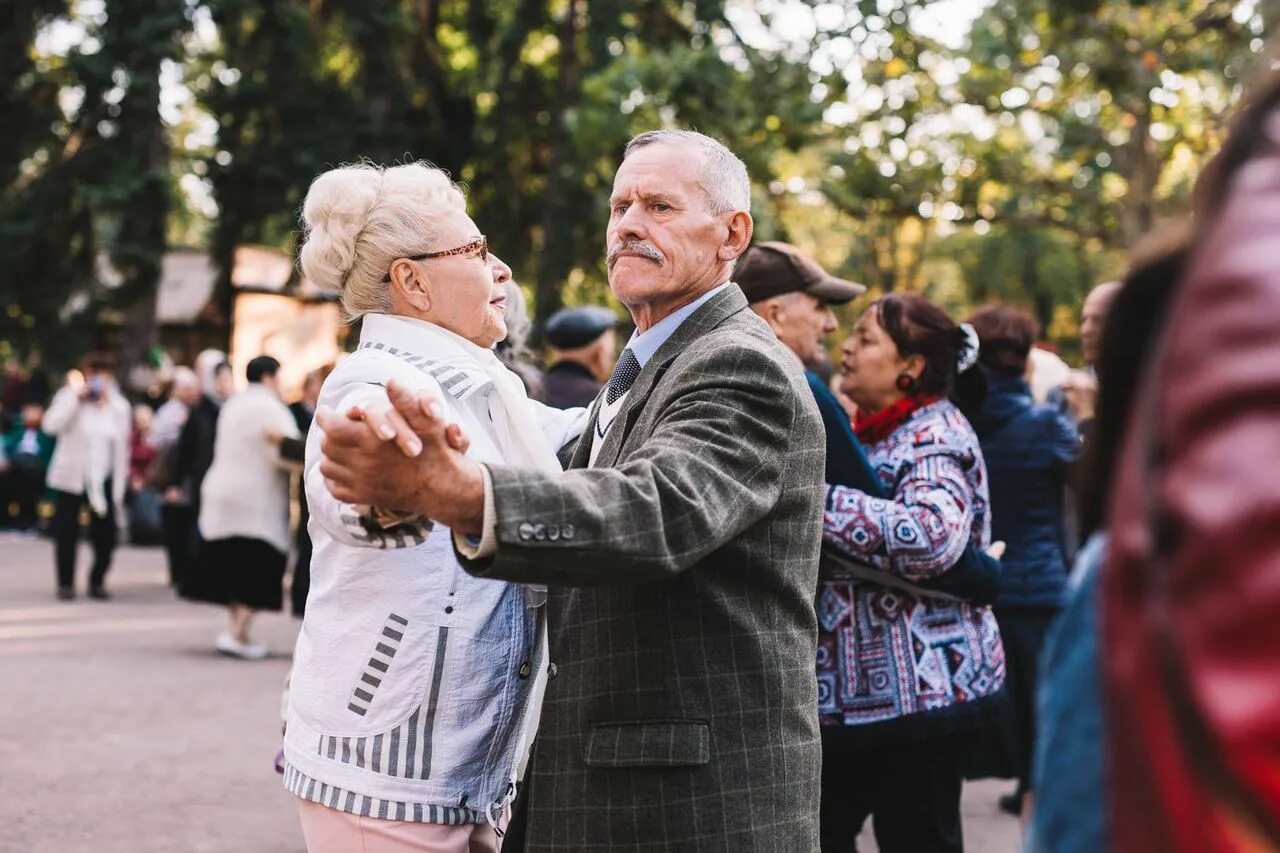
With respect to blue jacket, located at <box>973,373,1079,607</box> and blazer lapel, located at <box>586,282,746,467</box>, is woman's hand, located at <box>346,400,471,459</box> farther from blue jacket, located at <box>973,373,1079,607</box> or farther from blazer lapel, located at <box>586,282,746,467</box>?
blue jacket, located at <box>973,373,1079,607</box>

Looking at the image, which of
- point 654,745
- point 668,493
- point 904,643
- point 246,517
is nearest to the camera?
point 668,493

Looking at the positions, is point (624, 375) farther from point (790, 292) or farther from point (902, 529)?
point (790, 292)

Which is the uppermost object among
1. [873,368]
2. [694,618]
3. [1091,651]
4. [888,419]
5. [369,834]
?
[873,368]

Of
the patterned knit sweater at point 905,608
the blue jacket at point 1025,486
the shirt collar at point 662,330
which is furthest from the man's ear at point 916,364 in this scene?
the shirt collar at point 662,330

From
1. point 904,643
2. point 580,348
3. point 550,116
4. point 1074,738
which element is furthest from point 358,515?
point 550,116

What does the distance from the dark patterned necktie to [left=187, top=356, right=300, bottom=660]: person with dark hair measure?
7999 millimetres

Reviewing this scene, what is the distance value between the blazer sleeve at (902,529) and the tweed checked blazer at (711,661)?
4.84ft

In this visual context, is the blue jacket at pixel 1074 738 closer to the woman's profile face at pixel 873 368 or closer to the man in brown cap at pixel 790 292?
the woman's profile face at pixel 873 368

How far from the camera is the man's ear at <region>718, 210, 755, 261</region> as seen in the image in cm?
272

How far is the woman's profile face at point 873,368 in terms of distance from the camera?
4422mm

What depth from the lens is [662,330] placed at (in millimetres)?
2639

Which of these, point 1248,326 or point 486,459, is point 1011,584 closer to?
point 486,459

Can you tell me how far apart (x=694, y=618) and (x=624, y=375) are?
62 centimetres

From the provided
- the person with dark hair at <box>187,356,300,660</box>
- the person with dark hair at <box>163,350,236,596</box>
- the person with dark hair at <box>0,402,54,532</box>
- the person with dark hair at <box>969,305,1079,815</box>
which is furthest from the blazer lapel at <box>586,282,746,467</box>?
the person with dark hair at <box>0,402,54,532</box>
